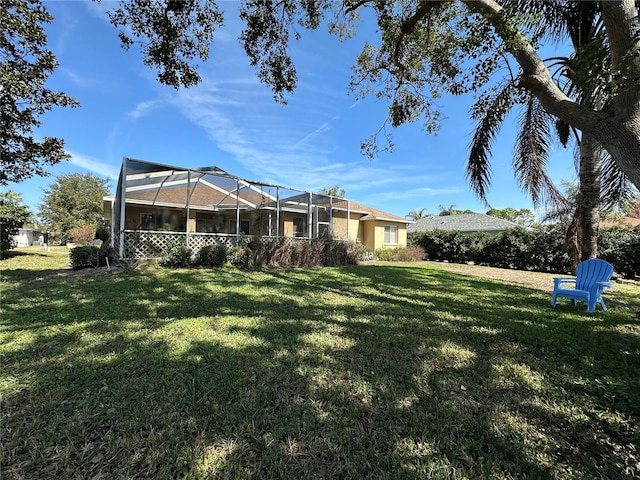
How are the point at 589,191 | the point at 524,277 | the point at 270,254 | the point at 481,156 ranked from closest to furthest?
the point at 589,191 → the point at 481,156 → the point at 524,277 → the point at 270,254

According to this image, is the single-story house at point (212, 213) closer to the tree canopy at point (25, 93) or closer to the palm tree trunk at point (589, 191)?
the tree canopy at point (25, 93)

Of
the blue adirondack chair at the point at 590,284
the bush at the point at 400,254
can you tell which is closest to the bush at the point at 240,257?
the blue adirondack chair at the point at 590,284

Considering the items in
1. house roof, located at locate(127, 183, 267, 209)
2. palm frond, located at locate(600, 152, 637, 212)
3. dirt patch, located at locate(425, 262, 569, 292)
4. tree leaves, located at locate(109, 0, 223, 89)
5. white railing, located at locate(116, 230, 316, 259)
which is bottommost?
dirt patch, located at locate(425, 262, 569, 292)

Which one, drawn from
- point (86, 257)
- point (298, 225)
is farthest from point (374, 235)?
point (86, 257)

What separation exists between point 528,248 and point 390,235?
366 inches

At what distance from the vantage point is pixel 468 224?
89.4 ft

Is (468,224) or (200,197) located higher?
(200,197)

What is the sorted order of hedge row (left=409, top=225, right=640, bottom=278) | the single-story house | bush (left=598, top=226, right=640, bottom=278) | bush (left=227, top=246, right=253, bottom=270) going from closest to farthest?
the single-story house, bush (left=227, top=246, right=253, bottom=270), bush (left=598, top=226, right=640, bottom=278), hedge row (left=409, top=225, right=640, bottom=278)

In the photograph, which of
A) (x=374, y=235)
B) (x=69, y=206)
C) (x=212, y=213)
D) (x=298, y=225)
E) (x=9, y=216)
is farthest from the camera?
(x=69, y=206)

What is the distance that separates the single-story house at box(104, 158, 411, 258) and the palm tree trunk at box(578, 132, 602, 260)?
365 inches

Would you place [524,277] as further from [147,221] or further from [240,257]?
[147,221]

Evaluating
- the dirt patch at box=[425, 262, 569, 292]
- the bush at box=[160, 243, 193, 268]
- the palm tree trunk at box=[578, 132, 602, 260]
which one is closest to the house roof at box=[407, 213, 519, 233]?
the dirt patch at box=[425, 262, 569, 292]

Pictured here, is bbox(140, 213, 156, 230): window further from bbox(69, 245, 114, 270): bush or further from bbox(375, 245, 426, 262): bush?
bbox(375, 245, 426, 262): bush

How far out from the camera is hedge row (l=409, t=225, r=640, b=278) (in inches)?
477
